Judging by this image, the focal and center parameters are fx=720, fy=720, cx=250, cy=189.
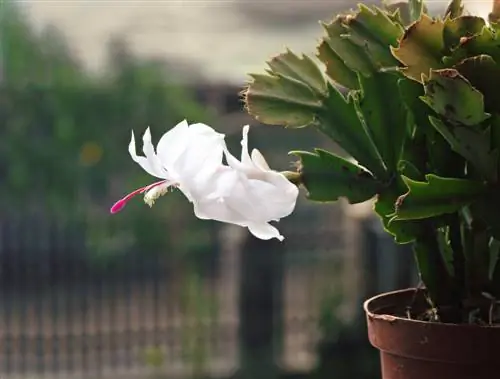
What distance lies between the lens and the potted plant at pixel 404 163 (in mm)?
458

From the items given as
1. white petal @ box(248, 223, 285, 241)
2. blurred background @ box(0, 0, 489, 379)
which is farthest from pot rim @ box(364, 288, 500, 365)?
blurred background @ box(0, 0, 489, 379)

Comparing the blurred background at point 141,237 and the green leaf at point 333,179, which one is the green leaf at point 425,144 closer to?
the green leaf at point 333,179

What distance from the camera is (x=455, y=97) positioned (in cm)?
43

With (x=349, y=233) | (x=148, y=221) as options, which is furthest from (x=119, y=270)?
(x=349, y=233)

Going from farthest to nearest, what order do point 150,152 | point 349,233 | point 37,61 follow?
point 349,233
point 37,61
point 150,152

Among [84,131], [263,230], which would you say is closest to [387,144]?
[263,230]

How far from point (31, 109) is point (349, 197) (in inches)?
65.6

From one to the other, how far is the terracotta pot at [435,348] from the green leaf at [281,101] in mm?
156

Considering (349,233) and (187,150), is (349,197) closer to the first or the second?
(187,150)

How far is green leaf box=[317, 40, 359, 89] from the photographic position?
1.76 ft

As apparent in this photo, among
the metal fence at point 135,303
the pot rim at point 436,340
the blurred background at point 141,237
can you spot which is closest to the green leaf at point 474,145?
the pot rim at point 436,340

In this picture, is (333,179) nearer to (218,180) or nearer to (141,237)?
(218,180)

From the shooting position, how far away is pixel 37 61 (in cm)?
200

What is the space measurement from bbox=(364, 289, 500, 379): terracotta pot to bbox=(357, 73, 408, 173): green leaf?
0.39 feet
